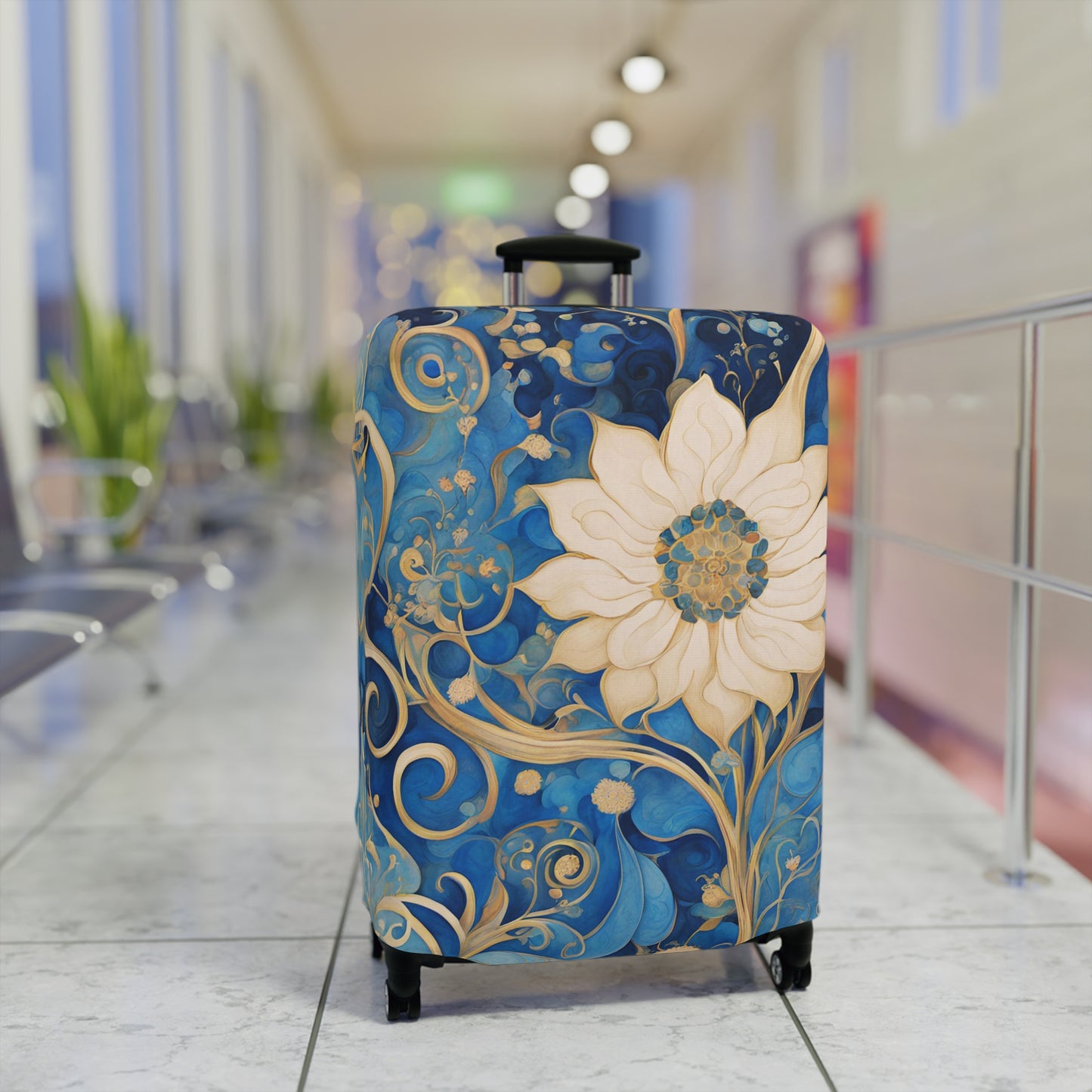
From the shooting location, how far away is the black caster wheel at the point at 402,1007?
1.31m

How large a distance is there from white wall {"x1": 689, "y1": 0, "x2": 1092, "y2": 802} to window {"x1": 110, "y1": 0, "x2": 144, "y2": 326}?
10.8ft

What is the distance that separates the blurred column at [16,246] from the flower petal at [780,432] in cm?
301

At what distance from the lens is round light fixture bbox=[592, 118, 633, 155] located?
23.7 feet

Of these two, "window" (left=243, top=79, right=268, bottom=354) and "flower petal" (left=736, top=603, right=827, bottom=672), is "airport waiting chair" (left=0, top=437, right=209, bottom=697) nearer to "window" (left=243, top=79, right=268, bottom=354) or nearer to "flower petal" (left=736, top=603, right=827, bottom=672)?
"flower petal" (left=736, top=603, right=827, bottom=672)

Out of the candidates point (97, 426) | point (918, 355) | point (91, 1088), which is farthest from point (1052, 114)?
point (91, 1088)

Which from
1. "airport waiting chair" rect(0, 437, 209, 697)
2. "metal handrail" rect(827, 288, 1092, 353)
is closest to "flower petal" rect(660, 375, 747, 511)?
"metal handrail" rect(827, 288, 1092, 353)

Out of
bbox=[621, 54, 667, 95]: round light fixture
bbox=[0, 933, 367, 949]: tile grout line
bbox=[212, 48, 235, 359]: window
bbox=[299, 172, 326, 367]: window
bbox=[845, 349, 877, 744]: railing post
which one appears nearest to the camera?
bbox=[0, 933, 367, 949]: tile grout line

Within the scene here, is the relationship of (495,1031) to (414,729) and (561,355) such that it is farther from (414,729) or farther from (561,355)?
(561,355)

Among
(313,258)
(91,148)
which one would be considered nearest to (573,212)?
(313,258)

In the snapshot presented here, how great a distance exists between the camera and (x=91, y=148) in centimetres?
477

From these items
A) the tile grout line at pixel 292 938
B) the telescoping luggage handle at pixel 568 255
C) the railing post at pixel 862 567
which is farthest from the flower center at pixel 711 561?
the railing post at pixel 862 567

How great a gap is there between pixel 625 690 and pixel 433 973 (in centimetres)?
46

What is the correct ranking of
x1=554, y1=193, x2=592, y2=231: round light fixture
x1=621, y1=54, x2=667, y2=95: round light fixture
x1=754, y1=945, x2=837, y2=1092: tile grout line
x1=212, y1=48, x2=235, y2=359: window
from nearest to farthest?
x1=754, y1=945, x2=837, y2=1092: tile grout line < x1=621, y1=54, x2=667, y2=95: round light fixture < x1=212, y1=48, x2=235, y2=359: window < x1=554, y1=193, x2=592, y2=231: round light fixture

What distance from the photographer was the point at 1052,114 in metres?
4.03
